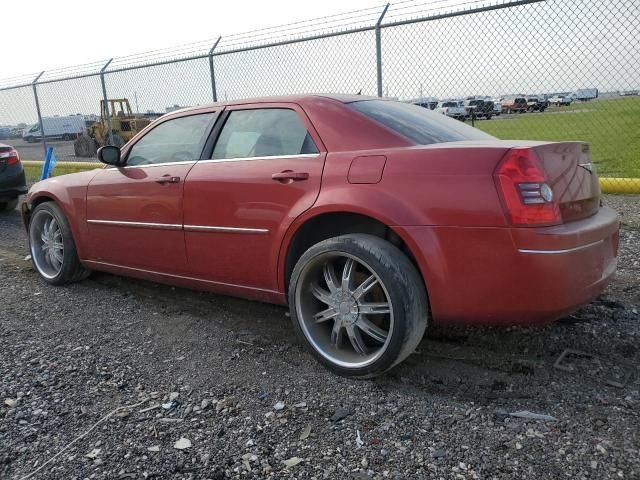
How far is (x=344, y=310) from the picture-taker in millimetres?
3088

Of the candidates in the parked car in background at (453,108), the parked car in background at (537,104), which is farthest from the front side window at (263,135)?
the parked car in background at (537,104)

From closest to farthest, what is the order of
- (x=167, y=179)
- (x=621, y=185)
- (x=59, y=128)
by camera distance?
(x=167, y=179), (x=621, y=185), (x=59, y=128)

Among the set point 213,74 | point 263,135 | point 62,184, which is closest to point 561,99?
point 263,135

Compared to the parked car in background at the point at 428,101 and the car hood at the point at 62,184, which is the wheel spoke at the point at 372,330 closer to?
the car hood at the point at 62,184

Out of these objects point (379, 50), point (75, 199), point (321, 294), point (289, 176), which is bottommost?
point (321, 294)

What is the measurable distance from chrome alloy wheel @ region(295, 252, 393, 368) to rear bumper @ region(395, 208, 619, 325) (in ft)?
0.96

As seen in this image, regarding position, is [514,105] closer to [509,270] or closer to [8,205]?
[509,270]

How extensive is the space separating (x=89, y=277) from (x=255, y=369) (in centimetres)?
261

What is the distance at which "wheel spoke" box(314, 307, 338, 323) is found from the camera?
3139 millimetres

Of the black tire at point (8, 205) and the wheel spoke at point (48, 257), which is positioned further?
the black tire at point (8, 205)

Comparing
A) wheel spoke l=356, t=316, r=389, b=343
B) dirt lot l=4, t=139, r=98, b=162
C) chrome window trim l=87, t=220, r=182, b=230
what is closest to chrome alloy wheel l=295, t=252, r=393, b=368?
wheel spoke l=356, t=316, r=389, b=343

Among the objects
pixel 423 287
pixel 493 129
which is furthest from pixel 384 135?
pixel 493 129

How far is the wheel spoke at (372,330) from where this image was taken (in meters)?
3.00

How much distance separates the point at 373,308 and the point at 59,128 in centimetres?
1720
